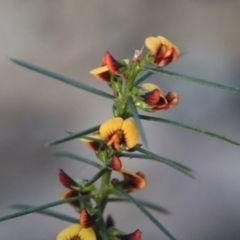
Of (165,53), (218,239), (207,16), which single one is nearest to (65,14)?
(207,16)

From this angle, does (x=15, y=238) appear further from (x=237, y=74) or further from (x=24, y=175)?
(x=237, y=74)

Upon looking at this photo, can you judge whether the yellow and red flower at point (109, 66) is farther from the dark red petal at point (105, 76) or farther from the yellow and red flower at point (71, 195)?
the yellow and red flower at point (71, 195)

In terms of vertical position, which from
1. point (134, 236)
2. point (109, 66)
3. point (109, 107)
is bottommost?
point (134, 236)

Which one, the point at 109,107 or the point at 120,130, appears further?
the point at 109,107

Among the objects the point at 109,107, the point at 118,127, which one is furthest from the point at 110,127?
the point at 109,107

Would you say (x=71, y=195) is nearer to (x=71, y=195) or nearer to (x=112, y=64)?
(x=71, y=195)

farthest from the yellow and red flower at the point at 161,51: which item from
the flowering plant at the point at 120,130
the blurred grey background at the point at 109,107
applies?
the blurred grey background at the point at 109,107
